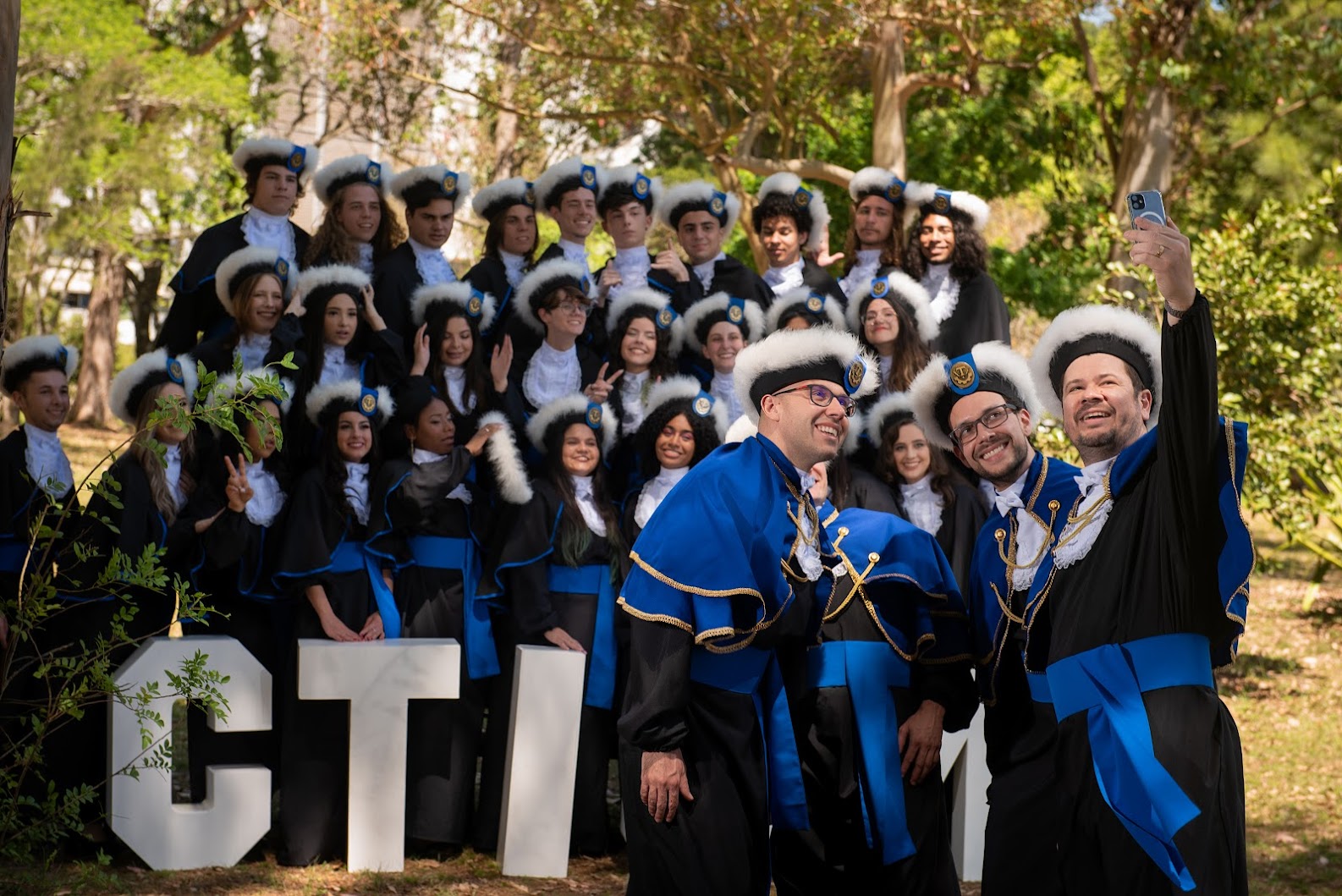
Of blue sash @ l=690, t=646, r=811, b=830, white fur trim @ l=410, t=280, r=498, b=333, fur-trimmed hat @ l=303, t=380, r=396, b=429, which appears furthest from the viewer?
white fur trim @ l=410, t=280, r=498, b=333

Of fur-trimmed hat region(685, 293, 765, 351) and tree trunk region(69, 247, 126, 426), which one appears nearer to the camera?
fur-trimmed hat region(685, 293, 765, 351)

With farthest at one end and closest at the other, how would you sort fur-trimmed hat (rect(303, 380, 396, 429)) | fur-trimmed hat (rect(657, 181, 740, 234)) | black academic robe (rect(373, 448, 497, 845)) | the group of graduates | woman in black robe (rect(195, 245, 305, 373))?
fur-trimmed hat (rect(657, 181, 740, 234)) < woman in black robe (rect(195, 245, 305, 373)) < black academic robe (rect(373, 448, 497, 845)) < fur-trimmed hat (rect(303, 380, 396, 429)) < the group of graduates

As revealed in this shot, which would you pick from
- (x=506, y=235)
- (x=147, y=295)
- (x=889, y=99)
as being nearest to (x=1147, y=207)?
(x=506, y=235)

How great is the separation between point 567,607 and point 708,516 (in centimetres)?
262

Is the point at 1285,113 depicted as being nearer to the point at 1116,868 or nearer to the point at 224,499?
the point at 224,499

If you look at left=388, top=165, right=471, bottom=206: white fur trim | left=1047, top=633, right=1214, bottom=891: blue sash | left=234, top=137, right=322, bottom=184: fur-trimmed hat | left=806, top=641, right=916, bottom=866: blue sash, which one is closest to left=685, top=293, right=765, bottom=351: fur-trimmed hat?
left=388, top=165, right=471, bottom=206: white fur trim

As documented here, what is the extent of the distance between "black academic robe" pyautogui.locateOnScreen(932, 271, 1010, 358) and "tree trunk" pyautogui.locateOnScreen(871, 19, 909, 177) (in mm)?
6365

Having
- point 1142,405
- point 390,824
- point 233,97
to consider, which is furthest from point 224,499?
point 233,97

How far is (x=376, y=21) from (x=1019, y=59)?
258 inches

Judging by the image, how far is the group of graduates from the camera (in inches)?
151

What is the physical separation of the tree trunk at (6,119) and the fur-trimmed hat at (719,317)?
3.78 metres

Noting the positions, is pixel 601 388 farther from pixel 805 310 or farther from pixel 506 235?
pixel 506 235

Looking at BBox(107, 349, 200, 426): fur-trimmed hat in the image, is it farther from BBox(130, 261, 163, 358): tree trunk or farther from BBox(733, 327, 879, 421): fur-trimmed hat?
BBox(130, 261, 163, 358): tree trunk

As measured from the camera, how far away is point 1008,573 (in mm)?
4508
